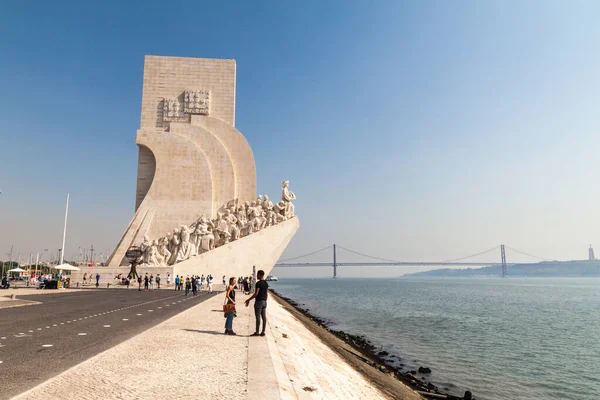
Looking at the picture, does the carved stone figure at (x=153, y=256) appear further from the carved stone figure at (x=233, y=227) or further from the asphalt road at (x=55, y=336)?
the asphalt road at (x=55, y=336)

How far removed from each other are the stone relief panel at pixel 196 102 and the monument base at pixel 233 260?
27.4 ft

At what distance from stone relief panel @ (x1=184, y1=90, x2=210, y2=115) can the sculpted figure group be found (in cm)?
609

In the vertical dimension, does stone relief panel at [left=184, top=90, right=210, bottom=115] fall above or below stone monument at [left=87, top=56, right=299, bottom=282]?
above

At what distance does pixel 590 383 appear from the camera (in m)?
7.87

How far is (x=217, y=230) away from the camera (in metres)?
19.9

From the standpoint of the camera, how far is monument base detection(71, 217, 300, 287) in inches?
716

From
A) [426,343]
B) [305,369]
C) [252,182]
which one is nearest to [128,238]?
[252,182]

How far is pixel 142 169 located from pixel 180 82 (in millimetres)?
5391

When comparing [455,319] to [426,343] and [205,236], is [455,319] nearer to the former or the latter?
[426,343]

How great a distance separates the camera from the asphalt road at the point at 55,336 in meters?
3.41

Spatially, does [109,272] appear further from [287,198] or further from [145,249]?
[287,198]

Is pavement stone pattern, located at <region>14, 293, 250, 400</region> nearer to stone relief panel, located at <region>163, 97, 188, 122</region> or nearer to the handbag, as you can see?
the handbag

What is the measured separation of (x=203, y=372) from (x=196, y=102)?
71.0 feet

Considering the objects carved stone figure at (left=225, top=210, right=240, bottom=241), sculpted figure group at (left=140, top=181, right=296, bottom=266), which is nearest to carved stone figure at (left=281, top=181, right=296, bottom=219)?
sculpted figure group at (left=140, top=181, right=296, bottom=266)
